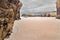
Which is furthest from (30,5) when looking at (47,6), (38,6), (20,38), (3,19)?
(3,19)

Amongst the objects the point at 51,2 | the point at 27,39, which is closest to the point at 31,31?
the point at 27,39

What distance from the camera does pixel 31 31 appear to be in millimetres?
3857

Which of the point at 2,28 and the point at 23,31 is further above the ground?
the point at 2,28

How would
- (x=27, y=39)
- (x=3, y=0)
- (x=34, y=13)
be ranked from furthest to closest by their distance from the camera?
1. (x=34, y=13)
2. (x=27, y=39)
3. (x=3, y=0)

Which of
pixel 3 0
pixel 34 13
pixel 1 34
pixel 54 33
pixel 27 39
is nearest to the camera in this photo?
pixel 1 34

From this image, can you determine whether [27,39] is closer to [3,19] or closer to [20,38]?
[20,38]

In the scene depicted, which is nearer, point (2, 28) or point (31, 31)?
point (2, 28)

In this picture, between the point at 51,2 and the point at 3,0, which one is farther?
the point at 51,2

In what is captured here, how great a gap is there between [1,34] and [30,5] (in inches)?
239

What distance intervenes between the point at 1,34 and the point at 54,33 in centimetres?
164

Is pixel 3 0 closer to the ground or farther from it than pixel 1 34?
farther from it

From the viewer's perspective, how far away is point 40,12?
→ 8109 millimetres

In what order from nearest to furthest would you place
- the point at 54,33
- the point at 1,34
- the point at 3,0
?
1. the point at 1,34
2. the point at 3,0
3. the point at 54,33

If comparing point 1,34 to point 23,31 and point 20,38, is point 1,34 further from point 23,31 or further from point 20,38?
point 23,31
